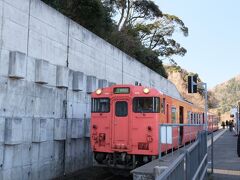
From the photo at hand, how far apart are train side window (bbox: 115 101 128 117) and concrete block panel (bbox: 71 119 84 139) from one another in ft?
6.98

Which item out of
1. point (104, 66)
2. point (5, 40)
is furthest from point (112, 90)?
point (104, 66)

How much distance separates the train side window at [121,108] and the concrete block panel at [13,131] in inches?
143

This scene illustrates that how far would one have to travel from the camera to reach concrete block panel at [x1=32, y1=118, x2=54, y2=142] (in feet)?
37.7

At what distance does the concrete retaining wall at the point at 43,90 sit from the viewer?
10305 mm

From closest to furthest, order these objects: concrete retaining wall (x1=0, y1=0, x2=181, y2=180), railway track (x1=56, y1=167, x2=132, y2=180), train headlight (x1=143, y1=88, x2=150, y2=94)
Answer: concrete retaining wall (x1=0, y1=0, x2=181, y2=180)
train headlight (x1=143, y1=88, x2=150, y2=94)
railway track (x1=56, y1=167, x2=132, y2=180)

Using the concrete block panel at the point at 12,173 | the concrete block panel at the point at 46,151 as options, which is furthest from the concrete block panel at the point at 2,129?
the concrete block panel at the point at 46,151

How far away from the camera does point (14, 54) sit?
10.5m

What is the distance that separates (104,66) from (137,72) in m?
6.92

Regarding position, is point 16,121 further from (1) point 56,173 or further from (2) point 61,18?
(2) point 61,18

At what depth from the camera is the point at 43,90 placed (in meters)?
12.3

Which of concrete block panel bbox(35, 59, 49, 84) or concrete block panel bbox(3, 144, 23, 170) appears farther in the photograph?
concrete block panel bbox(35, 59, 49, 84)

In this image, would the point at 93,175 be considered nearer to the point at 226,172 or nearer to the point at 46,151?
the point at 46,151

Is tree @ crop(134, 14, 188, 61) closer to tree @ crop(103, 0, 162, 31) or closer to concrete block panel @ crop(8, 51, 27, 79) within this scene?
tree @ crop(103, 0, 162, 31)

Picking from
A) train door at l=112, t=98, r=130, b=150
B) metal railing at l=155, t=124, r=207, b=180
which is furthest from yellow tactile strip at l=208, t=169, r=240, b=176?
train door at l=112, t=98, r=130, b=150
